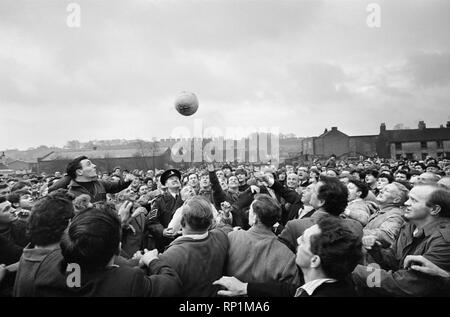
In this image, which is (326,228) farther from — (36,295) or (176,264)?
(36,295)

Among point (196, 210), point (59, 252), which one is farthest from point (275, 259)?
point (59, 252)

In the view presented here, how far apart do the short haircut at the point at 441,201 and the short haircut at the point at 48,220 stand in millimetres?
3520

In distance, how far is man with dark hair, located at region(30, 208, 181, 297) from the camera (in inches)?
82.7

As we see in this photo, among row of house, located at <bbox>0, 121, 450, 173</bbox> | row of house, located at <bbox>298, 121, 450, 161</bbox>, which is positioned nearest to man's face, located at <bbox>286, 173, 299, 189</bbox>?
row of house, located at <bbox>0, 121, 450, 173</bbox>

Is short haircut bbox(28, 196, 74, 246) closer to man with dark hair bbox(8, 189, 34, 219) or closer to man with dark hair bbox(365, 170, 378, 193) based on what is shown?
man with dark hair bbox(8, 189, 34, 219)

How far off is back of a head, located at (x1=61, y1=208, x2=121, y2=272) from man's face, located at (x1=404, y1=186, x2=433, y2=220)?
291 centimetres

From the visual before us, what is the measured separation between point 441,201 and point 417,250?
0.58 meters

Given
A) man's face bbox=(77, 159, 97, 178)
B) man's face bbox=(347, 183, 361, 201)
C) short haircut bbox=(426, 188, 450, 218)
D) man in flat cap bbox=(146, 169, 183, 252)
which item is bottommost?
man in flat cap bbox=(146, 169, 183, 252)

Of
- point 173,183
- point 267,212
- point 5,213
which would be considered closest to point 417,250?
point 267,212

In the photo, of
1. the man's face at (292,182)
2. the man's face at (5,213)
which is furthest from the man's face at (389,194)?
the man's face at (5,213)

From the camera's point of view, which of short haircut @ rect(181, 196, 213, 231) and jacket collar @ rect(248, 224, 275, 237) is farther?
jacket collar @ rect(248, 224, 275, 237)

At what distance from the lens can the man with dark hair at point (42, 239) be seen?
2.35 meters

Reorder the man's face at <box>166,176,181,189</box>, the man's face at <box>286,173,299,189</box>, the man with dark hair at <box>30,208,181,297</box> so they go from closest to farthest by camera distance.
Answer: the man with dark hair at <box>30,208,181,297</box> < the man's face at <box>166,176,181,189</box> < the man's face at <box>286,173,299,189</box>

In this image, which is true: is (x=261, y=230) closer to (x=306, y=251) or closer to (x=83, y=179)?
(x=306, y=251)
